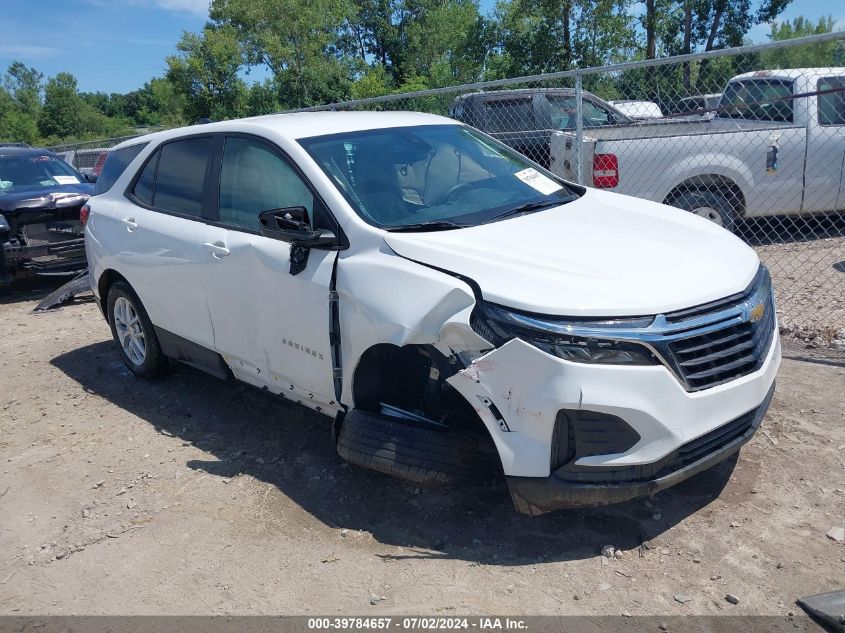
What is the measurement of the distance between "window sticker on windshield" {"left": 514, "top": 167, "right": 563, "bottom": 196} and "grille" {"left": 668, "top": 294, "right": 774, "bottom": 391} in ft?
4.86

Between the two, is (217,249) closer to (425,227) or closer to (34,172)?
(425,227)

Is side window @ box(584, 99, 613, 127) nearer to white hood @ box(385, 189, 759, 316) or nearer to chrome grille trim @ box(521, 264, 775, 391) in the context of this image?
white hood @ box(385, 189, 759, 316)

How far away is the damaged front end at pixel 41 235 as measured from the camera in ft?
28.8

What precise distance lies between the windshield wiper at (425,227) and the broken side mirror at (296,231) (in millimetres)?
311

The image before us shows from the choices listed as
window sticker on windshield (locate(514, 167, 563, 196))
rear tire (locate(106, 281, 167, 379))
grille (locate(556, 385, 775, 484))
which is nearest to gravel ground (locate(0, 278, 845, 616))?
grille (locate(556, 385, 775, 484))

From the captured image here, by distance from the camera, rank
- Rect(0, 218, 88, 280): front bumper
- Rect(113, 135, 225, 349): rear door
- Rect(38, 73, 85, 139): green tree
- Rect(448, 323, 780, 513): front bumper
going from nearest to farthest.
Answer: Rect(448, 323, 780, 513): front bumper < Rect(113, 135, 225, 349): rear door < Rect(0, 218, 88, 280): front bumper < Rect(38, 73, 85, 139): green tree

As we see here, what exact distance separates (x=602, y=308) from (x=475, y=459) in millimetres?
947

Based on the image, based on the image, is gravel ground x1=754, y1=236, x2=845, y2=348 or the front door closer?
the front door

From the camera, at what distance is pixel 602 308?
3.00m

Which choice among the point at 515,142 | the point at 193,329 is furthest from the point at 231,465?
the point at 515,142

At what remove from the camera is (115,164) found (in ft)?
19.2

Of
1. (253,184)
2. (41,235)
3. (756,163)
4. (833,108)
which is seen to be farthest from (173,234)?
(833,108)

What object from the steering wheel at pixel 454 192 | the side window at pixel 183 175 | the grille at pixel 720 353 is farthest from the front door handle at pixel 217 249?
the grille at pixel 720 353

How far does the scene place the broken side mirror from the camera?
375 centimetres
